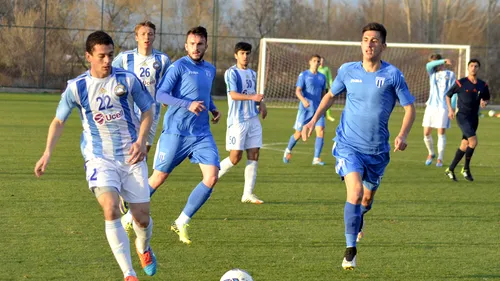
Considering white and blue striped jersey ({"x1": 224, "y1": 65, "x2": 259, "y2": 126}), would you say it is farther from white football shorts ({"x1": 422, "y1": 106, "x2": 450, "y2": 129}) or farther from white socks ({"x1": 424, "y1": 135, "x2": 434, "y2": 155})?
white socks ({"x1": 424, "y1": 135, "x2": 434, "y2": 155})

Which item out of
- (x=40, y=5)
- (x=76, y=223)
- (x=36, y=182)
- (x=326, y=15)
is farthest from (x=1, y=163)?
(x=326, y=15)

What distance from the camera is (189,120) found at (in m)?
7.82

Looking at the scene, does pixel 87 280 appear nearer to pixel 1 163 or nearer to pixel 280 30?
pixel 1 163

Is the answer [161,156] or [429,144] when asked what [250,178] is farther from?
[429,144]

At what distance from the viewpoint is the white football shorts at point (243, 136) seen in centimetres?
1004

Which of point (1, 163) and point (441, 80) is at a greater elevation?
point (441, 80)

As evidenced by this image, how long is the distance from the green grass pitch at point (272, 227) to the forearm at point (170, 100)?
1265 mm

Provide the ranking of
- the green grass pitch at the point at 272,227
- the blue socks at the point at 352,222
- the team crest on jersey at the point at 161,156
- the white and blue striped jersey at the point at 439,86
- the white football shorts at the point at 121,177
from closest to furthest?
1. the white football shorts at the point at 121,177
2. the green grass pitch at the point at 272,227
3. the blue socks at the point at 352,222
4. the team crest on jersey at the point at 161,156
5. the white and blue striped jersey at the point at 439,86

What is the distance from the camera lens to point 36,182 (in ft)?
35.9

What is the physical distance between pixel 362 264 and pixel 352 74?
1.64 meters

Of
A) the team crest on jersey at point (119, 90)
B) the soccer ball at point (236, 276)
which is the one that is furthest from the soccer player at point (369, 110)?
the team crest on jersey at point (119, 90)

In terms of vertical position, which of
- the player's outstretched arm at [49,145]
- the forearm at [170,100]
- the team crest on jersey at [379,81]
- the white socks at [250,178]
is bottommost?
the white socks at [250,178]

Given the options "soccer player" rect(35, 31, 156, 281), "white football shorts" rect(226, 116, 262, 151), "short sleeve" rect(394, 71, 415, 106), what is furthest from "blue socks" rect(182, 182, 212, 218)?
"white football shorts" rect(226, 116, 262, 151)

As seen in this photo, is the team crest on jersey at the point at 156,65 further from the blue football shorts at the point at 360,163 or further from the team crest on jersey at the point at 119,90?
the team crest on jersey at the point at 119,90
